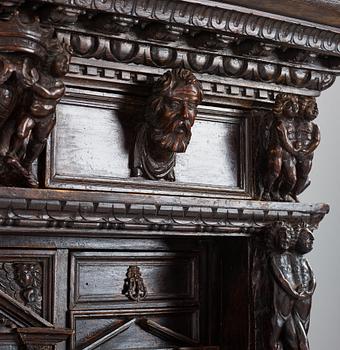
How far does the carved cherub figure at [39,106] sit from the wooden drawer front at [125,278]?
263 mm

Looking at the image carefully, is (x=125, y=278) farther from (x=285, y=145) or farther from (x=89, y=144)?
(x=285, y=145)

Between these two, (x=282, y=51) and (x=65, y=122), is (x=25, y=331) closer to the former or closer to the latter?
(x=65, y=122)

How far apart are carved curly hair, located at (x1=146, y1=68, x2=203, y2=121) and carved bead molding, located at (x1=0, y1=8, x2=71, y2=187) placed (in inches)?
7.8

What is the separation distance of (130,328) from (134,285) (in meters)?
0.08

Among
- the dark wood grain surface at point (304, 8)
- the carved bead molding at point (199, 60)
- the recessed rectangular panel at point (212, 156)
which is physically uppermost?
the dark wood grain surface at point (304, 8)

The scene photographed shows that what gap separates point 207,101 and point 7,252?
0.46 metres

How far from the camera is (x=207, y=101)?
190cm

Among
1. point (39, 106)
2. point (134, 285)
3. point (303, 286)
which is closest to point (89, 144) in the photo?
point (39, 106)

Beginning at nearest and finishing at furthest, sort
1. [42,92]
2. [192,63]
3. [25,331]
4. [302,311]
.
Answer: [42,92]
[25,331]
[192,63]
[302,311]

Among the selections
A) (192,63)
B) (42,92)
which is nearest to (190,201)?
(192,63)

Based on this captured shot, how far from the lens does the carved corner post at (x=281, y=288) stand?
76.1 inches

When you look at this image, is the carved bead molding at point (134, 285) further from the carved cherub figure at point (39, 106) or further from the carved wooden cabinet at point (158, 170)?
the carved cherub figure at point (39, 106)

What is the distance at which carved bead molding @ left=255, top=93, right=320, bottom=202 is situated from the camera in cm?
194

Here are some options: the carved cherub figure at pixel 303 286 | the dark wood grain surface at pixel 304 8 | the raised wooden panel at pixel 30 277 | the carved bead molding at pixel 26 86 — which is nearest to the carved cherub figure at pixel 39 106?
the carved bead molding at pixel 26 86
